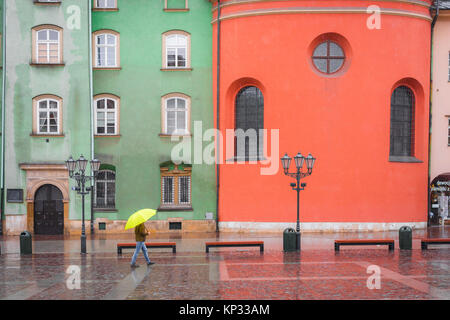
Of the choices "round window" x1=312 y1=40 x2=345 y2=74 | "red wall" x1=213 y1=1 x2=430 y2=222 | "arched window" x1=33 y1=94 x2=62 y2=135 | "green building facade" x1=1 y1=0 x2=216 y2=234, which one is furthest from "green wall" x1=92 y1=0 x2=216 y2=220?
"round window" x1=312 y1=40 x2=345 y2=74

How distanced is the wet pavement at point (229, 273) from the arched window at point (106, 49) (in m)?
9.74

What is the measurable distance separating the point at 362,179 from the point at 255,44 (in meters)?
8.18

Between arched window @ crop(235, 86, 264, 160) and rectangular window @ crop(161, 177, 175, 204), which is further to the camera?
rectangular window @ crop(161, 177, 175, 204)

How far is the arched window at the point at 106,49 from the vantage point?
26109mm

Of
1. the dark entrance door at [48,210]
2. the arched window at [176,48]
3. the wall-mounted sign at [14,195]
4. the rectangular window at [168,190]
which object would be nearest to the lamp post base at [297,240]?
the rectangular window at [168,190]

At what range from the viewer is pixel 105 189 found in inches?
1035

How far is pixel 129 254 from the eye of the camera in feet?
61.8

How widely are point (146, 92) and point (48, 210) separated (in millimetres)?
7628

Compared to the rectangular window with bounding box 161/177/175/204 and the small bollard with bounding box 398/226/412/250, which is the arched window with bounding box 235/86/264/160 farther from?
the small bollard with bounding box 398/226/412/250

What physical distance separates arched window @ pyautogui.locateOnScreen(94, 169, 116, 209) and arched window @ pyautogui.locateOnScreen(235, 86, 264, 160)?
6524 millimetres

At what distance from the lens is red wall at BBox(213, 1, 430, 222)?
24312 millimetres

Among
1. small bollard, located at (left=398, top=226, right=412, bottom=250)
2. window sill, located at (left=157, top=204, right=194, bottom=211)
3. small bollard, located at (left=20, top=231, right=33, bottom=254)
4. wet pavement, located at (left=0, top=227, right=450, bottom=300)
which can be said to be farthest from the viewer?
window sill, located at (left=157, top=204, right=194, bottom=211)

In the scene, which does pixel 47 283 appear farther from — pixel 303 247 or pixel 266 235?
pixel 266 235
